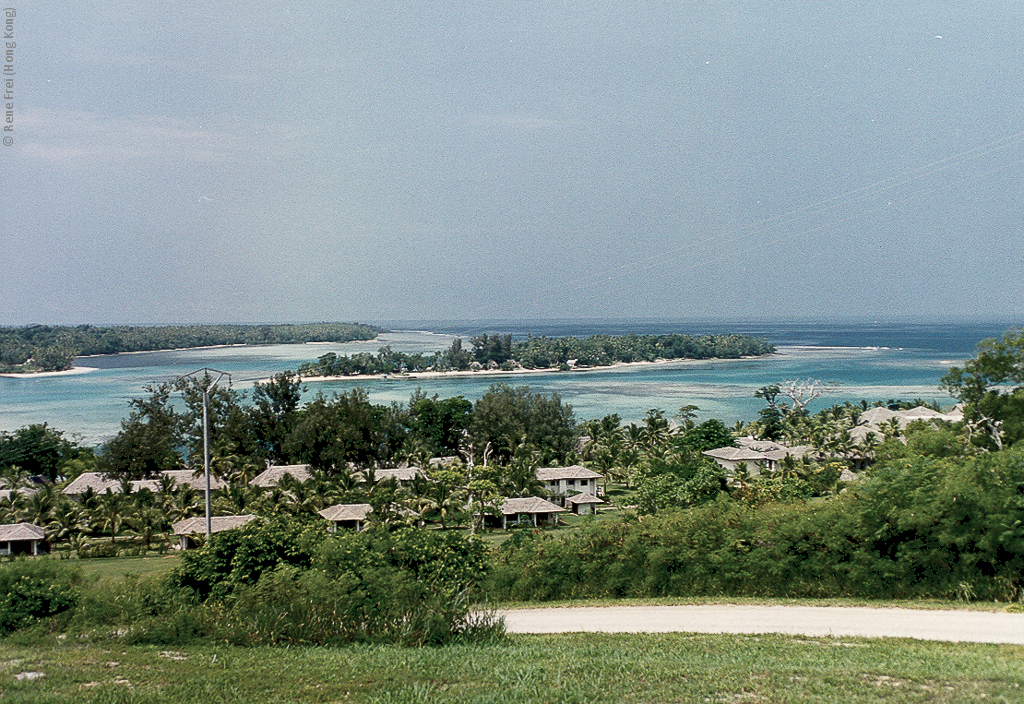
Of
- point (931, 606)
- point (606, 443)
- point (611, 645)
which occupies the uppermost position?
point (611, 645)

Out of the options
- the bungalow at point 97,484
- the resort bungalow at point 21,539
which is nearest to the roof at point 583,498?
the bungalow at point 97,484

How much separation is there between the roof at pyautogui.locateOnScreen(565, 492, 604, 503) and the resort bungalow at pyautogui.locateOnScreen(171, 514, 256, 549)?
11.4 m

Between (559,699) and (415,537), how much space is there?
7.02 meters

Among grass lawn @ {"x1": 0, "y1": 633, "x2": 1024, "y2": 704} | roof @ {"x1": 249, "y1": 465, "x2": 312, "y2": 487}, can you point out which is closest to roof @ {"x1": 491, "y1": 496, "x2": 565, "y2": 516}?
roof @ {"x1": 249, "y1": 465, "x2": 312, "y2": 487}

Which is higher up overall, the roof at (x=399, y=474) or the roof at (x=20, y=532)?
the roof at (x=20, y=532)

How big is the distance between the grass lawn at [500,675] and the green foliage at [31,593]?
1.08 meters

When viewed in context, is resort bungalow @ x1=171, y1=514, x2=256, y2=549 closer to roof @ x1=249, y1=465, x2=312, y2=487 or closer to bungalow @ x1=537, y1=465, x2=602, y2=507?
roof @ x1=249, y1=465, x2=312, y2=487

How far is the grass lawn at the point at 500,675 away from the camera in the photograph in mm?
4871

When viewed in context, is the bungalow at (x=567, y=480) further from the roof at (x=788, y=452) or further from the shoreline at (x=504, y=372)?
the shoreline at (x=504, y=372)

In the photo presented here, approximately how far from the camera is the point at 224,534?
10992mm

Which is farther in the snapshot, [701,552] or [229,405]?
[229,405]

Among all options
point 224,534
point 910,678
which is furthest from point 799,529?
point 224,534

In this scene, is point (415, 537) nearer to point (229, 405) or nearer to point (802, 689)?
point (802, 689)

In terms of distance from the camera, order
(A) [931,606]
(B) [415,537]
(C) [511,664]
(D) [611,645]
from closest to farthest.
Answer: (C) [511,664] → (D) [611,645] → (A) [931,606] → (B) [415,537]
